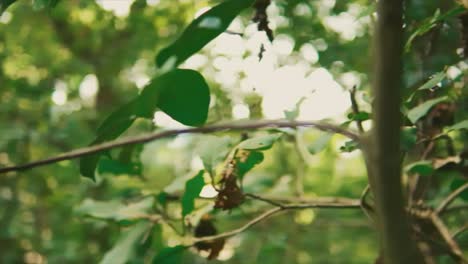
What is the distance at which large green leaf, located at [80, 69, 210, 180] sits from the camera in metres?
0.52

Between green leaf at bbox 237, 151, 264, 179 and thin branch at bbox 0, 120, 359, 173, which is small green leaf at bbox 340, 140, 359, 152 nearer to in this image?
green leaf at bbox 237, 151, 264, 179

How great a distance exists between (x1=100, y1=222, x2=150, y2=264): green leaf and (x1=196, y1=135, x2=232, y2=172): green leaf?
23 centimetres

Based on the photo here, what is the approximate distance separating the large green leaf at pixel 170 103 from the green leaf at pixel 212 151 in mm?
231

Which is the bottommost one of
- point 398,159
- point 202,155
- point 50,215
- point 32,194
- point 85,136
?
point 50,215

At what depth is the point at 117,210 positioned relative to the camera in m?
1.10

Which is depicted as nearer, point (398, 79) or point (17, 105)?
point (398, 79)

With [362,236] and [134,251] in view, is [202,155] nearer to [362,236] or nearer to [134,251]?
[134,251]

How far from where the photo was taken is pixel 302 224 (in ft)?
6.84

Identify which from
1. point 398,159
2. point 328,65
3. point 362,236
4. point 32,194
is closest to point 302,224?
point 362,236

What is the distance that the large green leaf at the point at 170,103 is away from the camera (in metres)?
0.52

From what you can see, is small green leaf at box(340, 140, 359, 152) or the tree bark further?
small green leaf at box(340, 140, 359, 152)

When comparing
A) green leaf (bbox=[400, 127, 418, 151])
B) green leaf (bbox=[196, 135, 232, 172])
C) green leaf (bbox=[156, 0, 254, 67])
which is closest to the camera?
green leaf (bbox=[156, 0, 254, 67])

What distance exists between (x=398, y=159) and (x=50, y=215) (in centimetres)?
309

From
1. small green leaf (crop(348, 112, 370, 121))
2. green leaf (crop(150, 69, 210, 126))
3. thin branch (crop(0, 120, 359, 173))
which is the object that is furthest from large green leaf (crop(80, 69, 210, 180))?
small green leaf (crop(348, 112, 370, 121))
